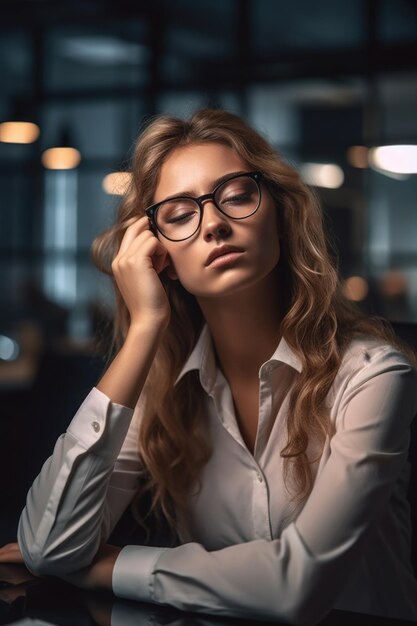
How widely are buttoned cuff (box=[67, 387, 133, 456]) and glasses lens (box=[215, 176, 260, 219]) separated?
39cm

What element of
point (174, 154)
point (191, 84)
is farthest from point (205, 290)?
point (191, 84)

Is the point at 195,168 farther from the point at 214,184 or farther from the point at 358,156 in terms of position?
the point at 358,156

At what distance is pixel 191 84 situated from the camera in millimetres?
6875

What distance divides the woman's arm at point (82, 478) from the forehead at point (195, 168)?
28 cm

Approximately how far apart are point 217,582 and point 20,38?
7.18m

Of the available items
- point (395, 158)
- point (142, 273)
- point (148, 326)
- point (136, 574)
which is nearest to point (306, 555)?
point (136, 574)

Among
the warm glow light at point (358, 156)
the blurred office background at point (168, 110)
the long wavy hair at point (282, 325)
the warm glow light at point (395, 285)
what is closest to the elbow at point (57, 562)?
the long wavy hair at point (282, 325)

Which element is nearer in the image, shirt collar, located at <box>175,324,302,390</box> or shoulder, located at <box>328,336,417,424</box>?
shoulder, located at <box>328,336,417,424</box>

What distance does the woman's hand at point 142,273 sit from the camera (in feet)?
5.46

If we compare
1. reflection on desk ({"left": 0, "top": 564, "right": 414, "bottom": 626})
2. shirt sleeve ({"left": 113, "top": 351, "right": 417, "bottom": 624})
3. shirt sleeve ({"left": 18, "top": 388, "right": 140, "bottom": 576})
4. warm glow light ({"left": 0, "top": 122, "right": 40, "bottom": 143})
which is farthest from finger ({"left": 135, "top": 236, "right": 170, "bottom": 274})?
warm glow light ({"left": 0, "top": 122, "right": 40, "bottom": 143})

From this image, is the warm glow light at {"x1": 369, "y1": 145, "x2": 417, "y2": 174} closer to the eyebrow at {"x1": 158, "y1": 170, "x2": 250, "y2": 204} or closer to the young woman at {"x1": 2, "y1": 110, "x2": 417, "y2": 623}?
the young woman at {"x1": 2, "y1": 110, "x2": 417, "y2": 623}

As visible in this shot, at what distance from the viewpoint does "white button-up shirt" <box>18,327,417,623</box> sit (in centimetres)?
135

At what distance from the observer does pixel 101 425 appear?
1.52 metres

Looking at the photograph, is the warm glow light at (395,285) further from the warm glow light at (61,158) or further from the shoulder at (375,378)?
the shoulder at (375,378)
